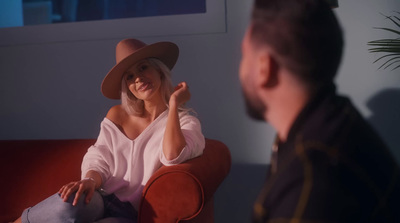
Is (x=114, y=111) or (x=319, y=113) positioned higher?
(x=319, y=113)

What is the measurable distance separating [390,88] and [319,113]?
1.77 meters

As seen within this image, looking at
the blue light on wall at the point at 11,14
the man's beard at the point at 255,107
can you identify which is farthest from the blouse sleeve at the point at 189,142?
the blue light on wall at the point at 11,14

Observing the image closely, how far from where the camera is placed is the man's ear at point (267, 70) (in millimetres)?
660

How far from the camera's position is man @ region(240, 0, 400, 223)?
1.85 feet

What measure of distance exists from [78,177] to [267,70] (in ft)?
5.25

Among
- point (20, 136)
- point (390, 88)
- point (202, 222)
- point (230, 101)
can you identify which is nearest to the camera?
point (202, 222)

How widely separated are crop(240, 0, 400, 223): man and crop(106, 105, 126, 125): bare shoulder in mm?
1323

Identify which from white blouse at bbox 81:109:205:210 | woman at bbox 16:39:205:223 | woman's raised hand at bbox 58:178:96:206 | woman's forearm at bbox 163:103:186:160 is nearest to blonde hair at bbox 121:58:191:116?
woman at bbox 16:39:205:223

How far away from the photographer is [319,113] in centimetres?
64

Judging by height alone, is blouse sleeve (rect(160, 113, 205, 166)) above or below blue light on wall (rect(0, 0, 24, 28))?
below

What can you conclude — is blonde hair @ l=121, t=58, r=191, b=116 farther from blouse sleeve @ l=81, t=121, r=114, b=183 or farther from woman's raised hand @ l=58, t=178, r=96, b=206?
woman's raised hand @ l=58, t=178, r=96, b=206

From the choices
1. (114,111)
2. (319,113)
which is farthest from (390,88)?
(319,113)

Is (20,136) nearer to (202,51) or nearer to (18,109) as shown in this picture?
(18,109)

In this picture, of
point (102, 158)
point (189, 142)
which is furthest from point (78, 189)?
point (189, 142)
